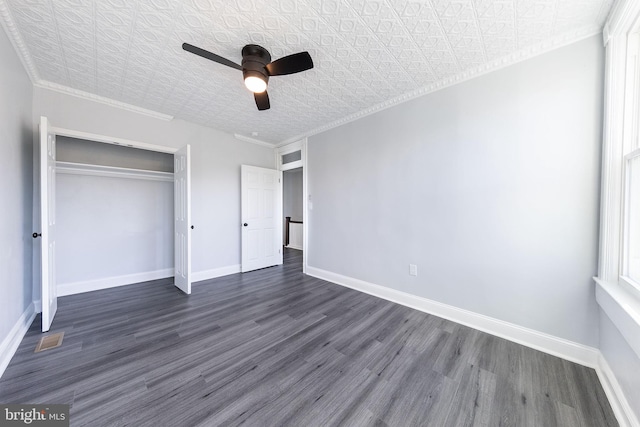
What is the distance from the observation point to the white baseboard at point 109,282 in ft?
→ 9.87

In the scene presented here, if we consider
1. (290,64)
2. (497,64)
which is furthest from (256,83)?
(497,64)

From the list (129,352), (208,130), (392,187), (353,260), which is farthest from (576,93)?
(208,130)

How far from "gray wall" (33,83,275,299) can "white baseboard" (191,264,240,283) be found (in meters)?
0.05

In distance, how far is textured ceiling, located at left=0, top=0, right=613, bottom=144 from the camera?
1.57m

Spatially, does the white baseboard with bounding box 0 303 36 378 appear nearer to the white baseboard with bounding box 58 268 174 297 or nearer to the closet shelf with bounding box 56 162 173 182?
the white baseboard with bounding box 58 268 174 297

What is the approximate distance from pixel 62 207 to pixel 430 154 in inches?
190

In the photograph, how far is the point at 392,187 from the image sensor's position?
2926 mm

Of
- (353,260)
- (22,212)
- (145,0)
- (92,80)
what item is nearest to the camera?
(145,0)

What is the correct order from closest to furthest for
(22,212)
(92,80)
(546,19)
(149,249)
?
(546,19) → (22,212) → (92,80) → (149,249)

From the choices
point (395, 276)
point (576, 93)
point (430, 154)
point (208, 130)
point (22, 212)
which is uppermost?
point (208, 130)

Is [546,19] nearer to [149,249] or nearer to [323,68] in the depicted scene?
[323,68]

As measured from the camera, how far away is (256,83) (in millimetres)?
1972

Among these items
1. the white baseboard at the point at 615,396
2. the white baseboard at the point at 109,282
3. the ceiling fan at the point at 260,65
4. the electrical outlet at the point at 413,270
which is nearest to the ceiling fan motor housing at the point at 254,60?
the ceiling fan at the point at 260,65

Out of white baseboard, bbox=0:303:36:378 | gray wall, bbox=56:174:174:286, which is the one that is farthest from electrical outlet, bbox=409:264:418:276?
gray wall, bbox=56:174:174:286
